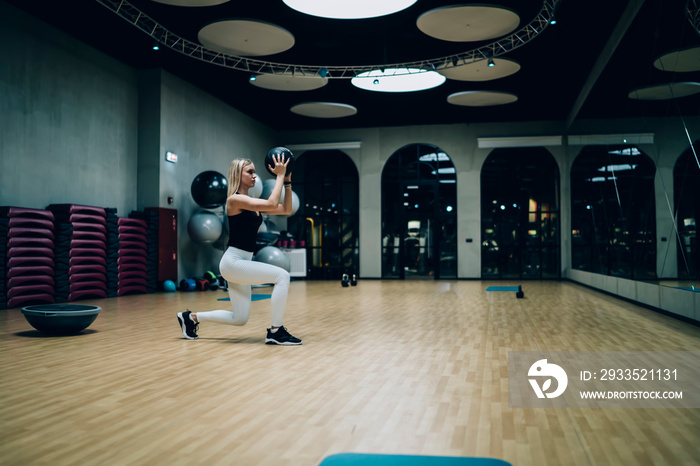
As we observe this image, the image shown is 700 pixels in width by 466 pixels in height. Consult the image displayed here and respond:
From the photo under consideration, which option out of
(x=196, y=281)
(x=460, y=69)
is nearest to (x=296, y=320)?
(x=196, y=281)

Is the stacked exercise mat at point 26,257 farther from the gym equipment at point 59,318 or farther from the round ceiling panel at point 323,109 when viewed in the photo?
the round ceiling panel at point 323,109

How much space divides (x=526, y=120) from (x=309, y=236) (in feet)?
22.5

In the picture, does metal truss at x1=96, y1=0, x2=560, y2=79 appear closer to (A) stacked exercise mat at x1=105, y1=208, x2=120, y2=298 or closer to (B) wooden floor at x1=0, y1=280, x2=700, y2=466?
(A) stacked exercise mat at x1=105, y1=208, x2=120, y2=298

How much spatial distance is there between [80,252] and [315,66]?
5.15m

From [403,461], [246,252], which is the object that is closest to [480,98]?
[246,252]

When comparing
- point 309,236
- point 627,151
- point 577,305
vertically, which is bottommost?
point 577,305

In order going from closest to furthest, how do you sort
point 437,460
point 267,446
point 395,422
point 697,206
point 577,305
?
point 437,460 → point 267,446 → point 395,422 → point 697,206 → point 577,305

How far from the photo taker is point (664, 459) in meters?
2.05

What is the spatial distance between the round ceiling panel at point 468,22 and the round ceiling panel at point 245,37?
217cm

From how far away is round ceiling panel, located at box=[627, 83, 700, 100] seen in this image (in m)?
6.32

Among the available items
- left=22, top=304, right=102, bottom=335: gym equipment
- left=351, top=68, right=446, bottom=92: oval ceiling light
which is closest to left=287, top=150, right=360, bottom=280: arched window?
left=351, top=68, right=446, bottom=92: oval ceiling light

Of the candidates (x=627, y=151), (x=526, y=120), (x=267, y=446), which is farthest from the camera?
(x=526, y=120)

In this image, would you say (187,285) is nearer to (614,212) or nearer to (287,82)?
(287,82)

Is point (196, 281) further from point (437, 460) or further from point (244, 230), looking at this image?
point (437, 460)
